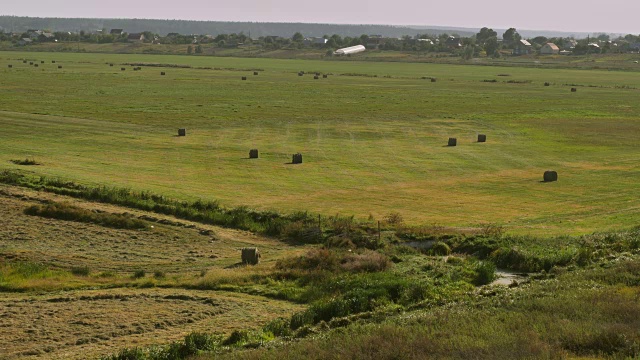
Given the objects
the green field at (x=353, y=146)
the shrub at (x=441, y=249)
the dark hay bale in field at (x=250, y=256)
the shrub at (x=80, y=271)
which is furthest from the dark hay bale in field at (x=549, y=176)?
the shrub at (x=80, y=271)

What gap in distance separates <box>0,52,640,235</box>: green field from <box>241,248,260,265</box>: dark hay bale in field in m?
8.45

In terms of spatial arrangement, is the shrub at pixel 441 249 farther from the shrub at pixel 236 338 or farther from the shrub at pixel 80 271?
the shrub at pixel 80 271

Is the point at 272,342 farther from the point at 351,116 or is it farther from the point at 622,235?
the point at 351,116

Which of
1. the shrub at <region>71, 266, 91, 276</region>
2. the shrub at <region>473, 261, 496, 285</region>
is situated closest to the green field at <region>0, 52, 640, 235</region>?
the shrub at <region>473, 261, 496, 285</region>

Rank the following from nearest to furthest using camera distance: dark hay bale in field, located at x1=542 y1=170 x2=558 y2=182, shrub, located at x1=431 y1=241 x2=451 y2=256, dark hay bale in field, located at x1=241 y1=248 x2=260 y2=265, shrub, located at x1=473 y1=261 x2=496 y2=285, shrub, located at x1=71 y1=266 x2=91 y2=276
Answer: shrub, located at x1=473 y1=261 x2=496 y2=285, shrub, located at x1=71 y1=266 x2=91 y2=276, dark hay bale in field, located at x1=241 y1=248 x2=260 y2=265, shrub, located at x1=431 y1=241 x2=451 y2=256, dark hay bale in field, located at x1=542 y1=170 x2=558 y2=182

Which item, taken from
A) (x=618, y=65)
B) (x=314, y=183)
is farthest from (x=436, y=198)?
(x=618, y=65)

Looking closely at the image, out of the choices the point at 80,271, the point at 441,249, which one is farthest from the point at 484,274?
the point at 80,271

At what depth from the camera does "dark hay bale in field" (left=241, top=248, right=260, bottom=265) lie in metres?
31.7

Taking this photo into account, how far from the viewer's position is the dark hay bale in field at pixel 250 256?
3173cm

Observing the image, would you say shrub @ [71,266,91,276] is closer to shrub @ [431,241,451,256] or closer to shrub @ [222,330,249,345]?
shrub @ [222,330,249,345]

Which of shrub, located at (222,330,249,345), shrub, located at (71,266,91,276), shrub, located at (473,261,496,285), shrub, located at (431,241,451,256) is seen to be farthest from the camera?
shrub, located at (431,241,451,256)

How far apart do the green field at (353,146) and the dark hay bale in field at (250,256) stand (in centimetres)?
845

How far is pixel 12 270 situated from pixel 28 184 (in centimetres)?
1402

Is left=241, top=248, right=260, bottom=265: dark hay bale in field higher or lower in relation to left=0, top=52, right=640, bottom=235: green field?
higher
